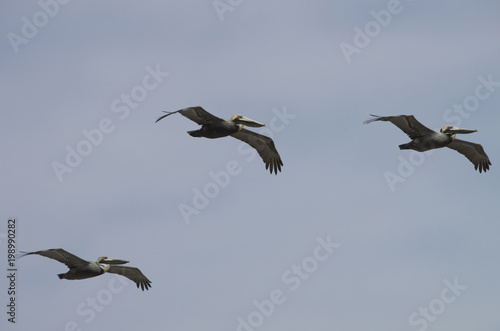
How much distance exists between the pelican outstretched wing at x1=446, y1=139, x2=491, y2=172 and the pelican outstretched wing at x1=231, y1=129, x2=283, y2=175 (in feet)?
28.1

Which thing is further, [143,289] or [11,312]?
[143,289]

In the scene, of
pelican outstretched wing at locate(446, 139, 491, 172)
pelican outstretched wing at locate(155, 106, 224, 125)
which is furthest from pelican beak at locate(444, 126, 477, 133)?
pelican outstretched wing at locate(155, 106, 224, 125)

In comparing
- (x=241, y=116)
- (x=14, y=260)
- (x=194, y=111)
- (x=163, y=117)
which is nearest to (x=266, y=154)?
(x=241, y=116)

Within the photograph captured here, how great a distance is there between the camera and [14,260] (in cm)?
4106

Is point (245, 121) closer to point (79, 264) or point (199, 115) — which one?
point (199, 115)

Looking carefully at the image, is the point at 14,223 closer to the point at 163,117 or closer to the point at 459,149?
the point at 163,117

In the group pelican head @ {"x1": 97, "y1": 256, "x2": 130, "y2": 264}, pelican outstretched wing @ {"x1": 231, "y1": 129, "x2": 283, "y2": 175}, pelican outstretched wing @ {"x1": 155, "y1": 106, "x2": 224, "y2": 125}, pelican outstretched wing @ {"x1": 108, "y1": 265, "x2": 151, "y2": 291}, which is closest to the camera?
pelican outstretched wing @ {"x1": 155, "y1": 106, "x2": 224, "y2": 125}

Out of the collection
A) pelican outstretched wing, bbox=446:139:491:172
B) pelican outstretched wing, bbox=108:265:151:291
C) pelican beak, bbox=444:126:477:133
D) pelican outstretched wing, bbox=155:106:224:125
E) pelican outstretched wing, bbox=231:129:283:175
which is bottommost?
pelican outstretched wing, bbox=446:139:491:172

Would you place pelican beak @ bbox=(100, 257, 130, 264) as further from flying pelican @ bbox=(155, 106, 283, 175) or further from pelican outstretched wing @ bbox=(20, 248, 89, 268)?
flying pelican @ bbox=(155, 106, 283, 175)

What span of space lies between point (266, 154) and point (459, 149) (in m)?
9.57

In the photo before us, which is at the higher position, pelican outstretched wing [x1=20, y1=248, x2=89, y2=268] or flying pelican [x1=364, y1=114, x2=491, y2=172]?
pelican outstretched wing [x1=20, y1=248, x2=89, y2=268]

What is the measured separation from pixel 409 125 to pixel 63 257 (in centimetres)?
1650

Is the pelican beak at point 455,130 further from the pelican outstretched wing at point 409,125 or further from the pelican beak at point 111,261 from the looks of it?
the pelican beak at point 111,261

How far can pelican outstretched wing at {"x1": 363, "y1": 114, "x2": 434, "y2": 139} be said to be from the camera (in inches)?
1607
